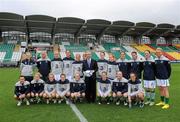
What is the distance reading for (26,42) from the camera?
50500mm

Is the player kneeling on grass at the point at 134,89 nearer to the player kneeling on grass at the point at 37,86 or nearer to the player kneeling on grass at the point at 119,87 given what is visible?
the player kneeling on grass at the point at 119,87

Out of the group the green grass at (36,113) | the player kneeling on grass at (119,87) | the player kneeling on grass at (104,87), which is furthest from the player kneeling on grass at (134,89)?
the green grass at (36,113)

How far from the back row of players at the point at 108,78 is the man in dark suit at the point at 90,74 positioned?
14 centimetres

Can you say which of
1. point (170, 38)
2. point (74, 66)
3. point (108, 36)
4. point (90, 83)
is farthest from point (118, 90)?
point (170, 38)

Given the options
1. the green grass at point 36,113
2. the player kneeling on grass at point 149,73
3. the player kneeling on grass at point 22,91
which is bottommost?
the green grass at point 36,113

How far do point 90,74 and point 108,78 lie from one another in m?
0.61

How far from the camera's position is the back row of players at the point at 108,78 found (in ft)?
30.3

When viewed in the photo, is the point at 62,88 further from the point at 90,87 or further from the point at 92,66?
the point at 92,66

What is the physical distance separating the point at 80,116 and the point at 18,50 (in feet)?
137

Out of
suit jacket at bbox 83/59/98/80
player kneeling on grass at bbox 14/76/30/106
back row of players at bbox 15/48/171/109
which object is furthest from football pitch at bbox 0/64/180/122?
suit jacket at bbox 83/59/98/80

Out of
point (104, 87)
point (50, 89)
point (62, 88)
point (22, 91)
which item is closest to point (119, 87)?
point (104, 87)

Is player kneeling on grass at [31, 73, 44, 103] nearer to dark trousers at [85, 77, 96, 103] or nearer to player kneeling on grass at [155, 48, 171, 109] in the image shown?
dark trousers at [85, 77, 96, 103]

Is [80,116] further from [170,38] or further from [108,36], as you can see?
[170,38]

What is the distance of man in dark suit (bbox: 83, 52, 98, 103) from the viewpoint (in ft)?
32.2
